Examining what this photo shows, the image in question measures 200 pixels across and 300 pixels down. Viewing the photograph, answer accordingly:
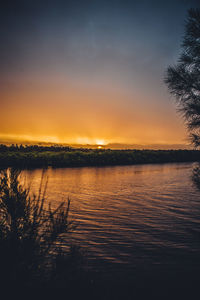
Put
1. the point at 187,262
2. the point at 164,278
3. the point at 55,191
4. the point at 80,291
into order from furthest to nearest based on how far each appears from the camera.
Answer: the point at 55,191 → the point at 187,262 → the point at 164,278 → the point at 80,291

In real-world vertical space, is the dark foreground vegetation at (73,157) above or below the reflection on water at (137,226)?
above

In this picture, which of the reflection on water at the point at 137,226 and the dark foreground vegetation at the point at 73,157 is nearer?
the reflection on water at the point at 137,226

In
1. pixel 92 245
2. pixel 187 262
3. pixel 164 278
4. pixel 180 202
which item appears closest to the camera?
pixel 164 278

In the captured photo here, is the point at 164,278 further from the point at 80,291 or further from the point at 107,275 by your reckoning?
the point at 80,291

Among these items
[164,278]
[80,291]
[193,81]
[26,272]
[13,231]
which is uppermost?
[193,81]

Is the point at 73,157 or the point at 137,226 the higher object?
the point at 73,157

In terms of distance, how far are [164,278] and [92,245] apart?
1.81 metres

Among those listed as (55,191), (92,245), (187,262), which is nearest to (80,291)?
(92,245)

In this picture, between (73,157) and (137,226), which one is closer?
(137,226)

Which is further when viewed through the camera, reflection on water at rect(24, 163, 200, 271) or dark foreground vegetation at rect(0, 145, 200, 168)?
dark foreground vegetation at rect(0, 145, 200, 168)

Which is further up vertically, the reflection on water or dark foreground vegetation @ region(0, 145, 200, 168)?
dark foreground vegetation @ region(0, 145, 200, 168)

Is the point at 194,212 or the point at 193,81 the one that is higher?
the point at 193,81

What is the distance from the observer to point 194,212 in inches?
306

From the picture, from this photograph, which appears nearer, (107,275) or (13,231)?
(13,231)
